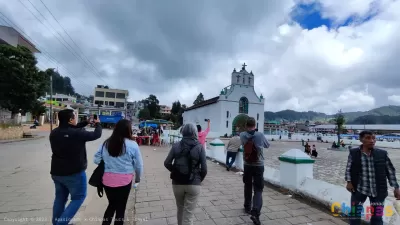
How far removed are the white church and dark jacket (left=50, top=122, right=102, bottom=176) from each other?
36.6m

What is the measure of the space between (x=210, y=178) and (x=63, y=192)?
4.00m

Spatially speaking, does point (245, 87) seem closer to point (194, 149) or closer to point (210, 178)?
point (210, 178)

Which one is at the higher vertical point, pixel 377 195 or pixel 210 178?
pixel 377 195

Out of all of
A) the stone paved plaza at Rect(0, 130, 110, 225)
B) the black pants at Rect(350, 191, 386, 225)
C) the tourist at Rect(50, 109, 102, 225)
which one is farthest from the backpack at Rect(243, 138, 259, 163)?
the stone paved plaza at Rect(0, 130, 110, 225)

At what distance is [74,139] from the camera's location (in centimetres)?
267

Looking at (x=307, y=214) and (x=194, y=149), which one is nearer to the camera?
(x=194, y=149)

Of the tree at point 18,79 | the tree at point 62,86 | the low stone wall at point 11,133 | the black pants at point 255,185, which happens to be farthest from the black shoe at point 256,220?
the tree at point 62,86

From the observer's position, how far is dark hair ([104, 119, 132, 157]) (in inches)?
101

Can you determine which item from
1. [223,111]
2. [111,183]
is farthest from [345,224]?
[223,111]

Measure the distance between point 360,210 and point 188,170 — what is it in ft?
7.59

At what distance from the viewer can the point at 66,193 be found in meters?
2.86

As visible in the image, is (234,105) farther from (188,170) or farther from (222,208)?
(188,170)

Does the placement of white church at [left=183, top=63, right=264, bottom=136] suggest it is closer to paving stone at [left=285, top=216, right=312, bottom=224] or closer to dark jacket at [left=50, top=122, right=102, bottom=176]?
paving stone at [left=285, top=216, right=312, bottom=224]

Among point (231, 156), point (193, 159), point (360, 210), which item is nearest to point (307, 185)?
point (360, 210)
